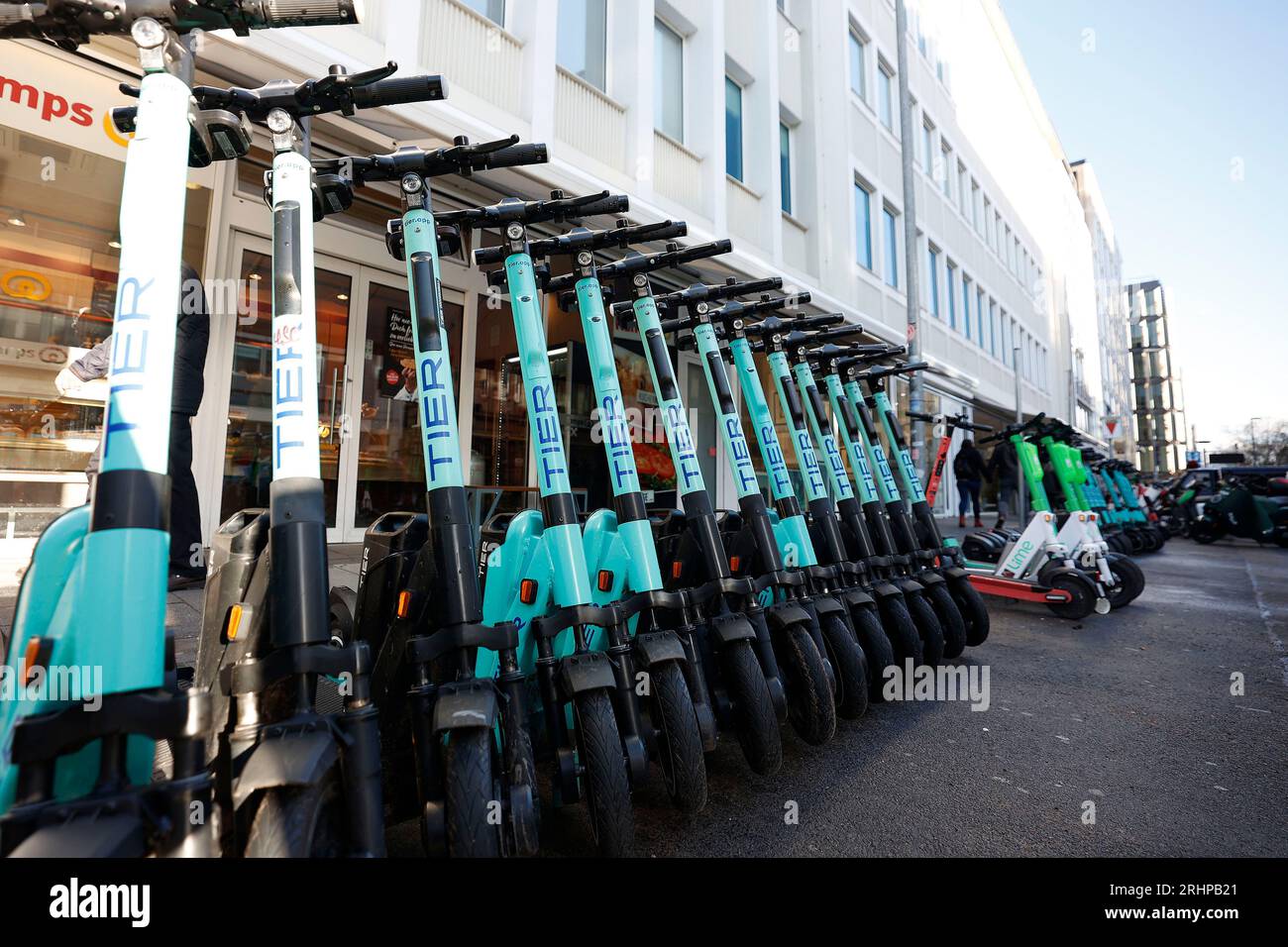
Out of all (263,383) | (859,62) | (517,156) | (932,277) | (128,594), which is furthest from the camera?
(932,277)

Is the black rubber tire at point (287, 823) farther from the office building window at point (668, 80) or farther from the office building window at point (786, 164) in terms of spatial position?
the office building window at point (786, 164)

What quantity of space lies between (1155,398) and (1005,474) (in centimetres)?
7404

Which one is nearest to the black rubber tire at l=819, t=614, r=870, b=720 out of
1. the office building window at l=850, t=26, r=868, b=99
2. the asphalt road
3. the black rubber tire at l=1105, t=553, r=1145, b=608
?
the asphalt road

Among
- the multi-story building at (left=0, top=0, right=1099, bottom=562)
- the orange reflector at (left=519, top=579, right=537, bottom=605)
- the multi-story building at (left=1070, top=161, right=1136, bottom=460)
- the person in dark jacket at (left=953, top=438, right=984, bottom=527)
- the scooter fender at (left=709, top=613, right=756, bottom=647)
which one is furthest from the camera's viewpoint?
the multi-story building at (left=1070, top=161, right=1136, bottom=460)

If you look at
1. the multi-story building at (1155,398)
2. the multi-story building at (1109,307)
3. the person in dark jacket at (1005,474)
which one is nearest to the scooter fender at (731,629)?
the person in dark jacket at (1005,474)

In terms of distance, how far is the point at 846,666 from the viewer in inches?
118

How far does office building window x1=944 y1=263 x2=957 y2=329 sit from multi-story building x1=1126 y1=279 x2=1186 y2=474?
2537 inches

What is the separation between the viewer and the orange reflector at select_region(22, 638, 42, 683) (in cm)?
120

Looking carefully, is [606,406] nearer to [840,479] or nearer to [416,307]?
[416,307]

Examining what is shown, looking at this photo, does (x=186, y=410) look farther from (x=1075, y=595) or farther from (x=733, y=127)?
(x=733, y=127)

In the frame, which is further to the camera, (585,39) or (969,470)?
(969,470)

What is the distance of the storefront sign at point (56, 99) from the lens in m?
4.26

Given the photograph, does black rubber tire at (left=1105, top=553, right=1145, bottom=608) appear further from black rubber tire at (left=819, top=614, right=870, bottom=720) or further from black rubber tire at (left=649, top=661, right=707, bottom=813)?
black rubber tire at (left=649, top=661, right=707, bottom=813)

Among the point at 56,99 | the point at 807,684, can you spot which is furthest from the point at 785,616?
the point at 56,99
